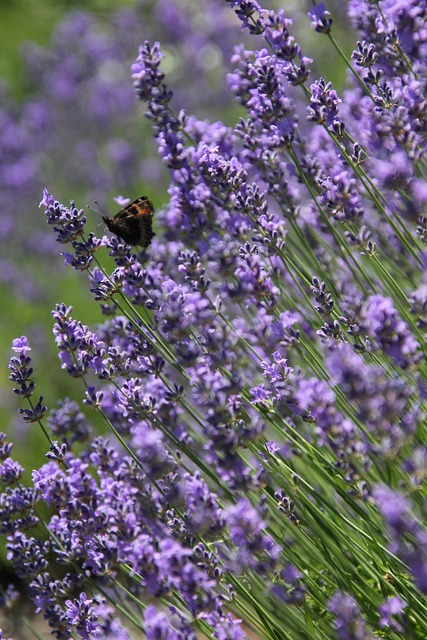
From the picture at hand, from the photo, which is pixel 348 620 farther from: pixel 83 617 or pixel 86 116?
pixel 86 116

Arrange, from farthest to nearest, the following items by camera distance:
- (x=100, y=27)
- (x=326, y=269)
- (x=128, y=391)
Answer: (x=100, y=27) < (x=326, y=269) < (x=128, y=391)

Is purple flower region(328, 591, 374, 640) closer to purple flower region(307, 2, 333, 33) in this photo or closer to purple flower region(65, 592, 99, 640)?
purple flower region(65, 592, 99, 640)

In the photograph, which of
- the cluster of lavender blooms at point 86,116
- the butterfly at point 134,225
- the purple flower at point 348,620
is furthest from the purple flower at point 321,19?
the cluster of lavender blooms at point 86,116

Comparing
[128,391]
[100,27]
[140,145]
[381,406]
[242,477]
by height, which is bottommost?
[381,406]

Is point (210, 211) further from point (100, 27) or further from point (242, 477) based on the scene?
point (100, 27)

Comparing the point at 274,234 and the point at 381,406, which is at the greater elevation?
the point at 274,234

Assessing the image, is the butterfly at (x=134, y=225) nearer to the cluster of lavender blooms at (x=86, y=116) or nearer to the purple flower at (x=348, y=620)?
the purple flower at (x=348, y=620)

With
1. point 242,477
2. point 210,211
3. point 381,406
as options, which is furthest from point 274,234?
point 381,406

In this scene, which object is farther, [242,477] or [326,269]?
[326,269]
